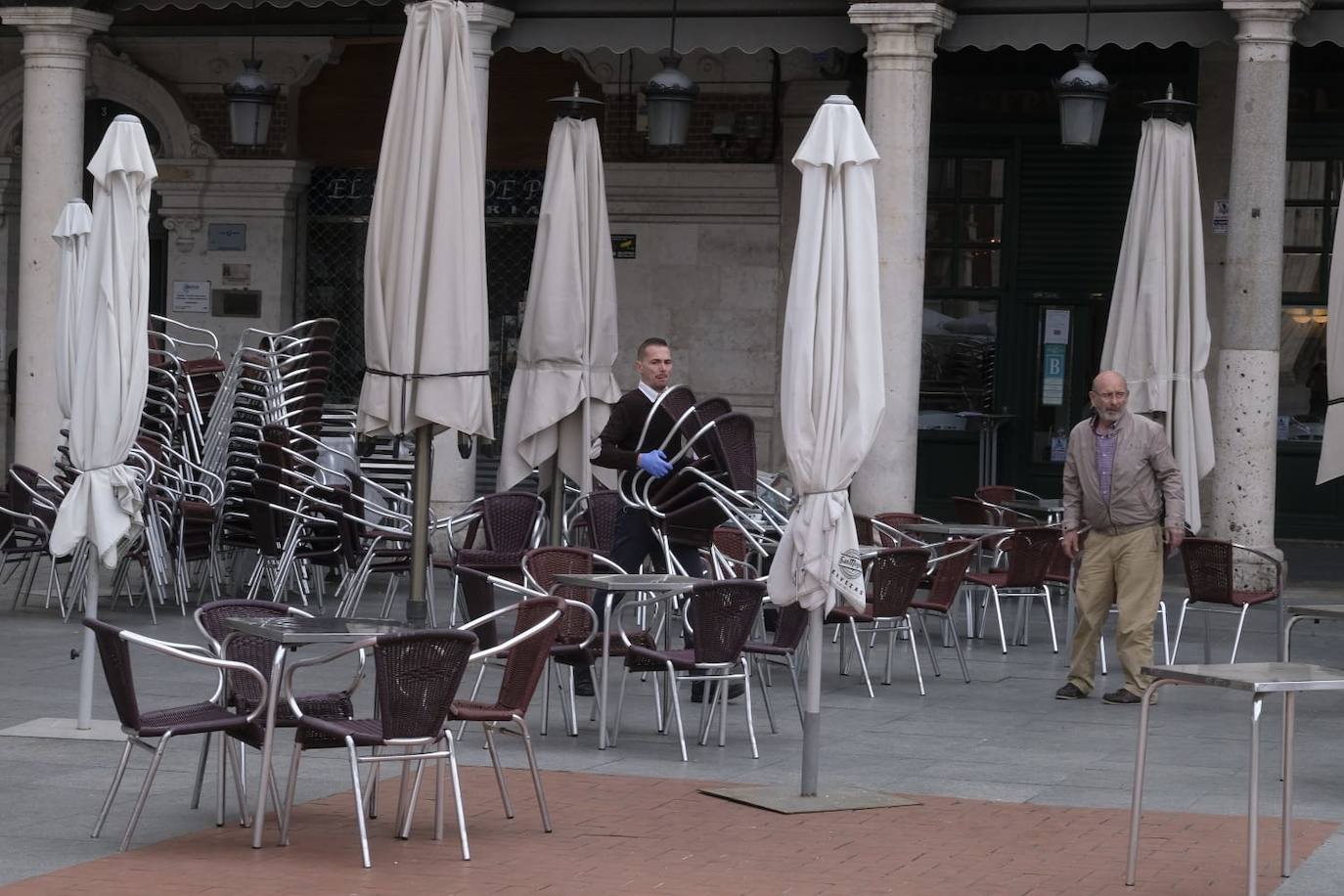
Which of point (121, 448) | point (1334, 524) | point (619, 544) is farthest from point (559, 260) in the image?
point (1334, 524)

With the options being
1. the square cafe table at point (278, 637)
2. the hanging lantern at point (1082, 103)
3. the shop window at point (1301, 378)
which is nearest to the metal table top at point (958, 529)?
the hanging lantern at point (1082, 103)

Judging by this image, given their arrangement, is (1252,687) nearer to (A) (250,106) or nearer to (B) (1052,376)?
(A) (250,106)

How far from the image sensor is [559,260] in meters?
11.3

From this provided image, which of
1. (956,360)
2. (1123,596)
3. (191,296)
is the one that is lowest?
(1123,596)

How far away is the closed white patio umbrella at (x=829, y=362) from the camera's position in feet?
25.2

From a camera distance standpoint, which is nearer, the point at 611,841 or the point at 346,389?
the point at 611,841

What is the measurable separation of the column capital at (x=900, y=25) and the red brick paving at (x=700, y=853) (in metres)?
7.43

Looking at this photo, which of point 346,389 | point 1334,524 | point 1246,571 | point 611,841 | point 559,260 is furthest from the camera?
point 346,389

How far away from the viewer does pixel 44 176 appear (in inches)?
612

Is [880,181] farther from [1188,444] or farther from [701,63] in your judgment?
[701,63]

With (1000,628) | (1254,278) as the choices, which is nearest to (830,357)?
(1000,628)

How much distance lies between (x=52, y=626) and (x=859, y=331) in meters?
6.33

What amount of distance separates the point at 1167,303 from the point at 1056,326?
19.1 ft

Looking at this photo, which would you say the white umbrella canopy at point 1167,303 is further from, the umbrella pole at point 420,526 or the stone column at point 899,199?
the umbrella pole at point 420,526
